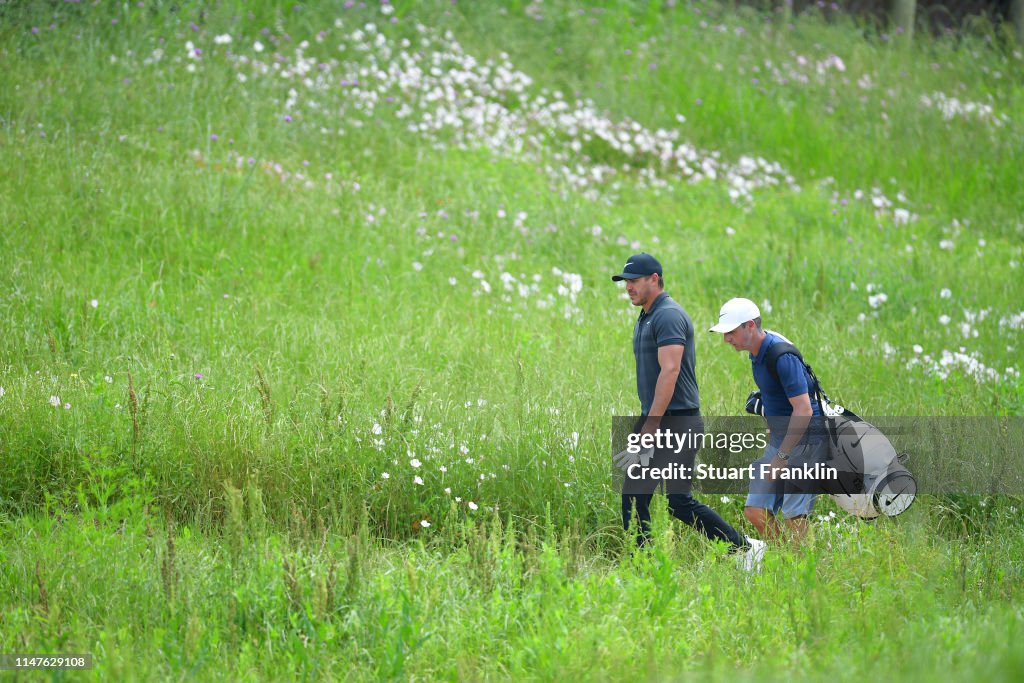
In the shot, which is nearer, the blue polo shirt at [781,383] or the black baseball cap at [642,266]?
the blue polo shirt at [781,383]

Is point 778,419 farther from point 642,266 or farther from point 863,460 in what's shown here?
point 642,266

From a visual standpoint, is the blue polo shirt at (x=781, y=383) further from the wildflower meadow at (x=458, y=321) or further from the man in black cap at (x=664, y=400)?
the wildflower meadow at (x=458, y=321)

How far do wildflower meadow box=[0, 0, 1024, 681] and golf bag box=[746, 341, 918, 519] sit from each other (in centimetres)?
18

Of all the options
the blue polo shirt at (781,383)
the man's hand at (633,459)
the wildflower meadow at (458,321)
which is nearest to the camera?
the wildflower meadow at (458,321)

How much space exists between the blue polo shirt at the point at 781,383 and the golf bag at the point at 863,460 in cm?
3

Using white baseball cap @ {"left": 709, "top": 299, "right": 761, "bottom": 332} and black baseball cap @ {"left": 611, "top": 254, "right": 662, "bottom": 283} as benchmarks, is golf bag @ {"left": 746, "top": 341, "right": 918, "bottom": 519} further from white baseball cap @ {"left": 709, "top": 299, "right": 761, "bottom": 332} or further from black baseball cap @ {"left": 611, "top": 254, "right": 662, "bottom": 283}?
black baseball cap @ {"left": 611, "top": 254, "right": 662, "bottom": 283}

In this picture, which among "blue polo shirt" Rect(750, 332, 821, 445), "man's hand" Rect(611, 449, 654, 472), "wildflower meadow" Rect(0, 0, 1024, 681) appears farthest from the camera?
"man's hand" Rect(611, 449, 654, 472)

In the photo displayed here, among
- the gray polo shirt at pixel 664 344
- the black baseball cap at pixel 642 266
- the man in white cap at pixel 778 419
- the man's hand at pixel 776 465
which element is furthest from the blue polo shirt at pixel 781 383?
the black baseball cap at pixel 642 266

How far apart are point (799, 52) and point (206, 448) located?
12.6 metres

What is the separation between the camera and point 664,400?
495 centimetres

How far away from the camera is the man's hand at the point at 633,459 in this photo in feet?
16.6

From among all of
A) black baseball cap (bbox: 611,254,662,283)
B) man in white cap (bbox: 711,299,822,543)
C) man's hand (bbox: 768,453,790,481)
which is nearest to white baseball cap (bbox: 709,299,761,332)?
man in white cap (bbox: 711,299,822,543)

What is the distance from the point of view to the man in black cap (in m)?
4.99

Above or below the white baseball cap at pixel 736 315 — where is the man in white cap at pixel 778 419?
below
